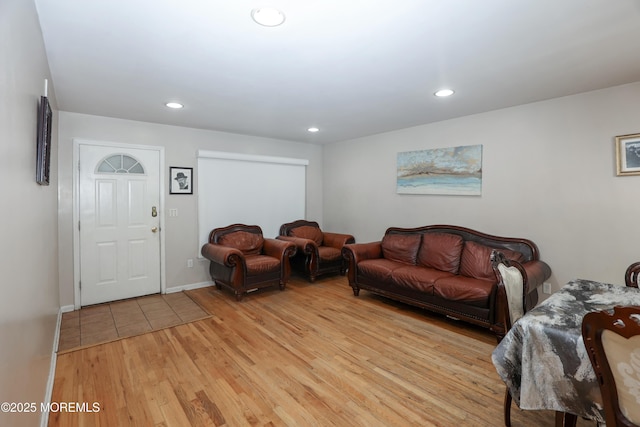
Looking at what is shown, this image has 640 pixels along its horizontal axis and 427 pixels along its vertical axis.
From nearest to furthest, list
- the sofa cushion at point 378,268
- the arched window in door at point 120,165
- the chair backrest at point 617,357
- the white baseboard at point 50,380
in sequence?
the chair backrest at point 617,357
the white baseboard at point 50,380
the sofa cushion at point 378,268
the arched window in door at point 120,165

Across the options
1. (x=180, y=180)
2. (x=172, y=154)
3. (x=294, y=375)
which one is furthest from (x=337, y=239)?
(x=294, y=375)

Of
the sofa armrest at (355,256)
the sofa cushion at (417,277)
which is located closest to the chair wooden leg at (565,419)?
the sofa cushion at (417,277)

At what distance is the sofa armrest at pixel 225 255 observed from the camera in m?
3.86

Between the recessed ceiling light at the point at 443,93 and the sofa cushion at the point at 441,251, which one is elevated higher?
the recessed ceiling light at the point at 443,93

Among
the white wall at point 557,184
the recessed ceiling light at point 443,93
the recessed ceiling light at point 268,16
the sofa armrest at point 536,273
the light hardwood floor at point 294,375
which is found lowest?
the light hardwood floor at point 294,375

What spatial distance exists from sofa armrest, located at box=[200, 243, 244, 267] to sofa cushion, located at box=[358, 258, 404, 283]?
5.12 feet

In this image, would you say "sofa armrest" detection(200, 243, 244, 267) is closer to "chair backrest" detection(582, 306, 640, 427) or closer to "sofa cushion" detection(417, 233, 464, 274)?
"sofa cushion" detection(417, 233, 464, 274)

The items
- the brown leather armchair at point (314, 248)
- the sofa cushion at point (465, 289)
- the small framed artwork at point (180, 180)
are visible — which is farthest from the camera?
the brown leather armchair at point (314, 248)

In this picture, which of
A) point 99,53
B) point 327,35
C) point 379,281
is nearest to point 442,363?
point 379,281

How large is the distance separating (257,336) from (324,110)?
2.53 m

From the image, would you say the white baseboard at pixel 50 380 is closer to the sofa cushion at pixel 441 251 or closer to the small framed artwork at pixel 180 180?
the small framed artwork at pixel 180 180

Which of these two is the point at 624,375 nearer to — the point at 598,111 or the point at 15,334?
the point at 15,334

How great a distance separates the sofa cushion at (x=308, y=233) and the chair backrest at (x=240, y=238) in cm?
68

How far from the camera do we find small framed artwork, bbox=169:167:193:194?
4344mm
